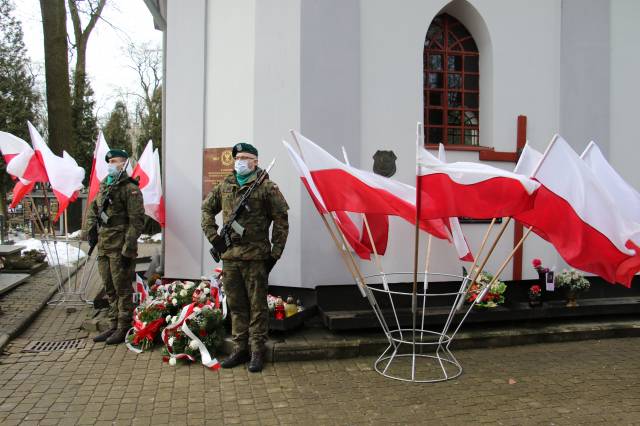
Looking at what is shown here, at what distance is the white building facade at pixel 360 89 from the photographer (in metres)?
6.23

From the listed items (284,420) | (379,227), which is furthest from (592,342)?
(284,420)

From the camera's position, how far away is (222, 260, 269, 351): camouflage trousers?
Answer: 5035 mm

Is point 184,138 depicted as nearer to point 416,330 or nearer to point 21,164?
point 21,164

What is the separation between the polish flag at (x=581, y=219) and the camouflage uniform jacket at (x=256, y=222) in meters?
2.21

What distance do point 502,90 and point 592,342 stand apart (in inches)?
135

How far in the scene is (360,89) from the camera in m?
6.39

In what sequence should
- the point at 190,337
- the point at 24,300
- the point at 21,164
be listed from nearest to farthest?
the point at 190,337 < the point at 21,164 < the point at 24,300

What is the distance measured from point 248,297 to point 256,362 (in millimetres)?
643

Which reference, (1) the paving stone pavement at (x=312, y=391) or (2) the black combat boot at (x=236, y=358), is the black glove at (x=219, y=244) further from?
(1) the paving stone pavement at (x=312, y=391)

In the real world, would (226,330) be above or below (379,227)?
below

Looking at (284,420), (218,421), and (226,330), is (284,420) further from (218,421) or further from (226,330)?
(226,330)

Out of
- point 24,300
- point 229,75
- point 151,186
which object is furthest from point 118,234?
point 24,300

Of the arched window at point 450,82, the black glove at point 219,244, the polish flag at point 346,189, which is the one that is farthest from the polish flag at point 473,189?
the arched window at point 450,82

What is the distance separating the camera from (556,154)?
4.34 m
